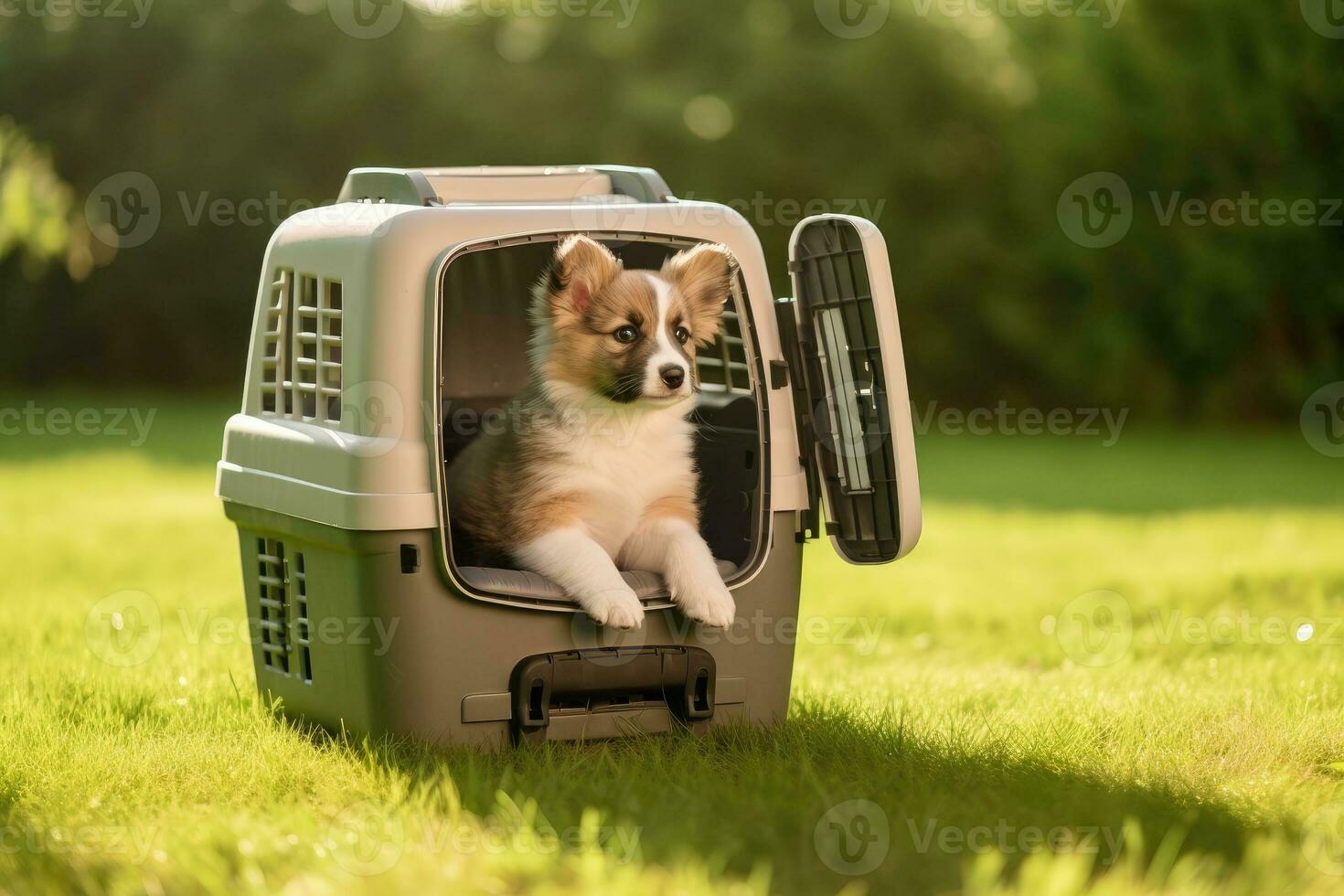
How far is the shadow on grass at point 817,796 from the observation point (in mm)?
2947

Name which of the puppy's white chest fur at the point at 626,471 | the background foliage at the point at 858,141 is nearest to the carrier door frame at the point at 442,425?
the puppy's white chest fur at the point at 626,471

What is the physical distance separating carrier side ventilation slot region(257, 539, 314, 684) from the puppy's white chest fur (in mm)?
778

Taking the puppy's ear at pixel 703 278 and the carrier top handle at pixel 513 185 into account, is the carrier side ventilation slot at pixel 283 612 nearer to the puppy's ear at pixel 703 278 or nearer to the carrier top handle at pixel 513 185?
the carrier top handle at pixel 513 185


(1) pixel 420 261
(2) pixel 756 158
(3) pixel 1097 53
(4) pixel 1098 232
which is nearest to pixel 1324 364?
(4) pixel 1098 232

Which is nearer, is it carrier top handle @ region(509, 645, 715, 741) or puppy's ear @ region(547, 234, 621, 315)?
carrier top handle @ region(509, 645, 715, 741)

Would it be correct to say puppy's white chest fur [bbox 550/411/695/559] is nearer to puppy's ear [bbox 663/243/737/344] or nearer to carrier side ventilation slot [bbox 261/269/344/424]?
puppy's ear [bbox 663/243/737/344]

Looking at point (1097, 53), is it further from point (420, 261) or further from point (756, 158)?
point (420, 261)

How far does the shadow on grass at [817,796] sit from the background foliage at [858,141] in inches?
476

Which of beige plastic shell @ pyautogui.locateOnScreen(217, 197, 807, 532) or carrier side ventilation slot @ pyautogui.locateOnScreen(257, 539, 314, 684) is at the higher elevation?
beige plastic shell @ pyautogui.locateOnScreen(217, 197, 807, 532)

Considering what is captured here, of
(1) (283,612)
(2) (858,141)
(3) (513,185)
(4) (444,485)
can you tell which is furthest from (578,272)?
(2) (858,141)

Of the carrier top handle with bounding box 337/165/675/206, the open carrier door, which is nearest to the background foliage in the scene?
the carrier top handle with bounding box 337/165/675/206

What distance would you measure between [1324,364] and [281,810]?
14908 mm

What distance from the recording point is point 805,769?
11.3ft

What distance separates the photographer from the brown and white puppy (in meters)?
3.94
